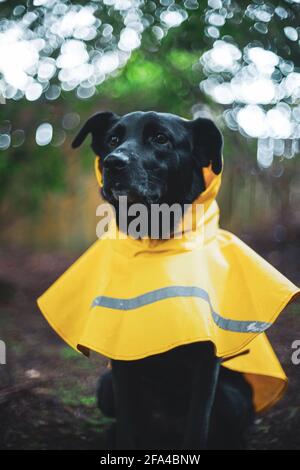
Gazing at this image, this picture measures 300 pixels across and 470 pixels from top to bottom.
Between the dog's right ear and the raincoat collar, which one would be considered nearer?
the raincoat collar

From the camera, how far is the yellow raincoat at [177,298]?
1.46m

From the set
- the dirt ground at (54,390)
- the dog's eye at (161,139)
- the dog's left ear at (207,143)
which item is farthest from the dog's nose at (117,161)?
the dirt ground at (54,390)

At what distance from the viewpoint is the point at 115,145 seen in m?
1.59

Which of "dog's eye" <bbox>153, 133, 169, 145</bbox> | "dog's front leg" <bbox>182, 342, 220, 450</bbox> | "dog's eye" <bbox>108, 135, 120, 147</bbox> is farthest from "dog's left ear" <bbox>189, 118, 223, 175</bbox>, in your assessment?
"dog's front leg" <bbox>182, 342, 220, 450</bbox>

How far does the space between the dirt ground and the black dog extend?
167 mm

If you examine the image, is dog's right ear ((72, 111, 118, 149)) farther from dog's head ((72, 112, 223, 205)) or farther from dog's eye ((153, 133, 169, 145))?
dog's eye ((153, 133, 169, 145))

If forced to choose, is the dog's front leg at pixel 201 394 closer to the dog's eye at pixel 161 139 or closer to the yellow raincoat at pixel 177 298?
the yellow raincoat at pixel 177 298

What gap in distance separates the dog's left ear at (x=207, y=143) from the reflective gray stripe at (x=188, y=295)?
38 cm

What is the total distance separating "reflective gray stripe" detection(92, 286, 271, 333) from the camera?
4.82 feet

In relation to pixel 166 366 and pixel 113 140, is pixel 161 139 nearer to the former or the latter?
pixel 113 140

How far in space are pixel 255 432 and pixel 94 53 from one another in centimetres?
167

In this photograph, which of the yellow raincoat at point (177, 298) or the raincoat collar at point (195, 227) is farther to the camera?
the raincoat collar at point (195, 227)
